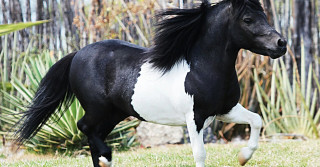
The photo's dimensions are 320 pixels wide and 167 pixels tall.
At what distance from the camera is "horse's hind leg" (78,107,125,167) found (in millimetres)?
3332

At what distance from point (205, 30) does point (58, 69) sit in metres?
1.36

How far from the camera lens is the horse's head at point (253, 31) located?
8.95 ft

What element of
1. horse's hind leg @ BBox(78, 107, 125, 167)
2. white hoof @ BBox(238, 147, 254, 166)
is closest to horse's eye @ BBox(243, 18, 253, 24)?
white hoof @ BBox(238, 147, 254, 166)

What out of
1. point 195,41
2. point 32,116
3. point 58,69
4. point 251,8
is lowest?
point 32,116

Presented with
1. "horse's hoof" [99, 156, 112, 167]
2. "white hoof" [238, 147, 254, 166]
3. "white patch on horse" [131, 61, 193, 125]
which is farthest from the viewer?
"horse's hoof" [99, 156, 112, 167]

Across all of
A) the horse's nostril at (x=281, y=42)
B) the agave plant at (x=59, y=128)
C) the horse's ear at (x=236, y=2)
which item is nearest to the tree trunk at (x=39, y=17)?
the agave plant at (x=59, y=128)

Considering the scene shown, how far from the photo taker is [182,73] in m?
2.97

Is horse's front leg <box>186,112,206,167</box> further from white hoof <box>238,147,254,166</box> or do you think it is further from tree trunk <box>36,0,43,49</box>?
tree trunk <box>36,0,43,49</box>

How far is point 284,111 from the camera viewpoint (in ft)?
21.7

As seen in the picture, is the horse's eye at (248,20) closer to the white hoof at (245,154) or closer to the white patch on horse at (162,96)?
the white patch on horse at (162,96)

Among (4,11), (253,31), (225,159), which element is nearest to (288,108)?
(225,159)

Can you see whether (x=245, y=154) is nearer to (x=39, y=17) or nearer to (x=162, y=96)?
(x=162, y=96)

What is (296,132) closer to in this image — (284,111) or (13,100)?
(284,111)

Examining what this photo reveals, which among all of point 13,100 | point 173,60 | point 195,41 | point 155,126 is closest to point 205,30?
point 195,41
